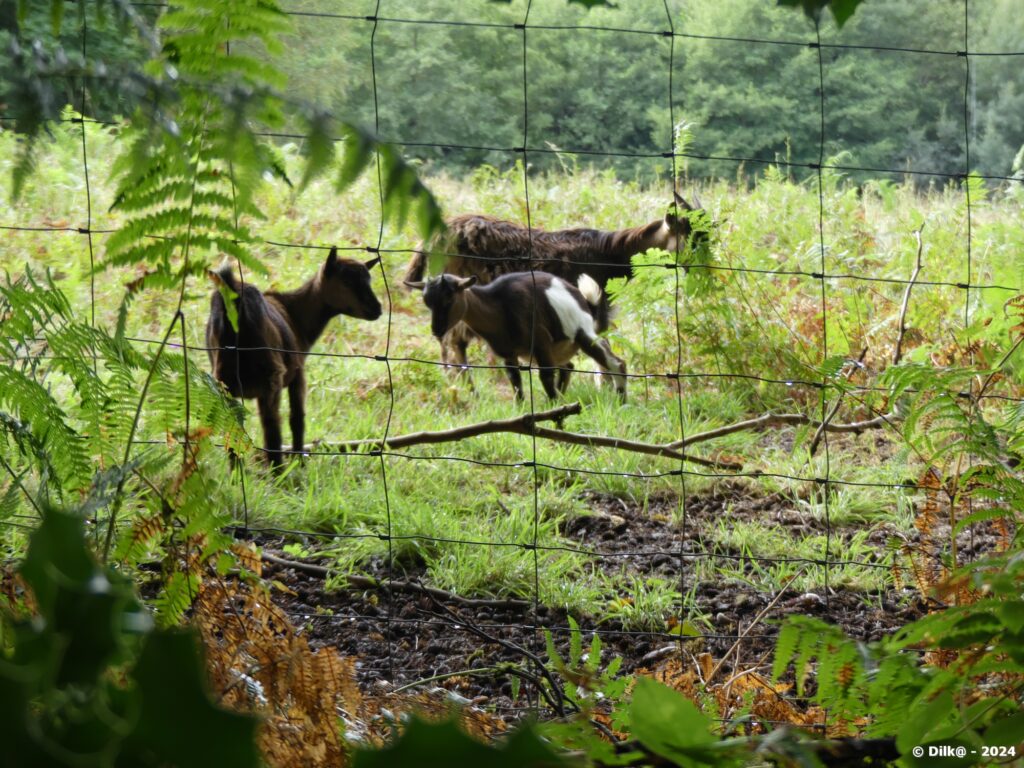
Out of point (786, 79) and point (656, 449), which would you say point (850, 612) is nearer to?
point (656, 449)

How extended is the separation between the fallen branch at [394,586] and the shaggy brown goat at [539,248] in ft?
9.00

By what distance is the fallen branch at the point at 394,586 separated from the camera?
10.3 ft

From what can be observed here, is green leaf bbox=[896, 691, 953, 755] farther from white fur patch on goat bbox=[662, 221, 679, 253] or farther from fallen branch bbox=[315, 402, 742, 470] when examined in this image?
white fur patch on goat bbox=[662, 221, 679, 253]

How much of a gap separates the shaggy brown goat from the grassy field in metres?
0.36

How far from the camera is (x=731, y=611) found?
318 cm

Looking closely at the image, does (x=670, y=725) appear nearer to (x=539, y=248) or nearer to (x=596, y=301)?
(x=596, y=301)

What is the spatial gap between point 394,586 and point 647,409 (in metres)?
2.04

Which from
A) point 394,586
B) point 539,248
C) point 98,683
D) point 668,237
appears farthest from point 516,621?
point 539,248

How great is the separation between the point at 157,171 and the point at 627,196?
6.71 metres

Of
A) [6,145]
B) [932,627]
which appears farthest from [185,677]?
[6,145]

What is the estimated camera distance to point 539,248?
6590mm

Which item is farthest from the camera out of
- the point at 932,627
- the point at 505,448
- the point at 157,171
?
the point at 505,448

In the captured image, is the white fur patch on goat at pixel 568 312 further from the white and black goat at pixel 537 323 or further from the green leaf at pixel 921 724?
the green leaf at pixel 921 724

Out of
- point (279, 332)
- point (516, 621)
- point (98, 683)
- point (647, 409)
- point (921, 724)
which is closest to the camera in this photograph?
point (98, 683)
